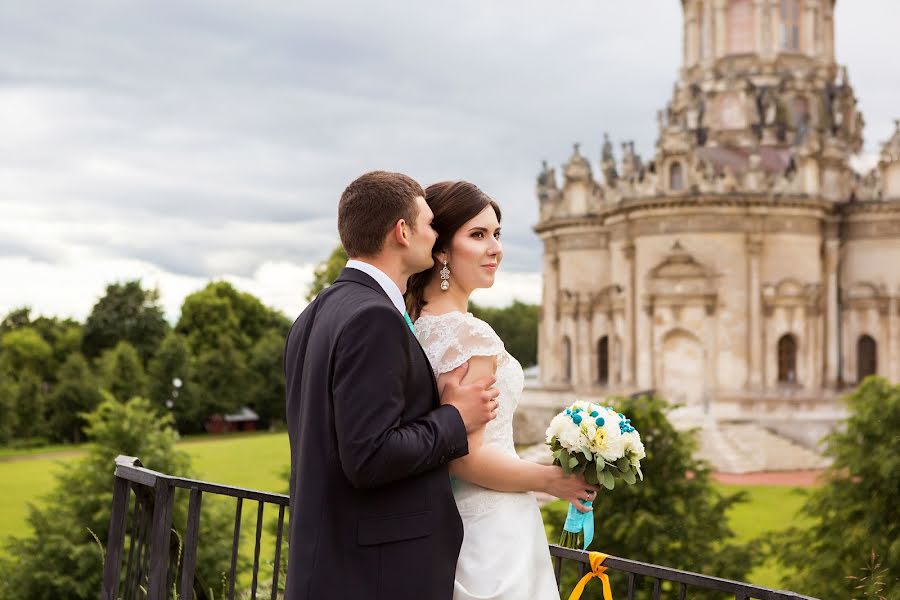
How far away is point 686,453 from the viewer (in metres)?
17.1

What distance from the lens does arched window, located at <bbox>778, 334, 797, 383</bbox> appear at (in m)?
37.2

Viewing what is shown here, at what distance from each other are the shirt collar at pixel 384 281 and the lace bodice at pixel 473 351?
0.22 m

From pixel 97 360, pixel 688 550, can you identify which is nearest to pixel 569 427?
pixel 688 550

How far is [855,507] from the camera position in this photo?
15070 millimetres

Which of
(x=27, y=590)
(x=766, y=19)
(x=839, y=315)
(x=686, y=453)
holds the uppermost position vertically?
(x=766, y=19)

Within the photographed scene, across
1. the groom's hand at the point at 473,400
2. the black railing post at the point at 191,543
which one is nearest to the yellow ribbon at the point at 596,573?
the groom's hand at the point at 473,400

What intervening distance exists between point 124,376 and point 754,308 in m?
34.7

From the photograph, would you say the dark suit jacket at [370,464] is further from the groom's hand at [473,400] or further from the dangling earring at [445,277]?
the dangling earring at [445,277]

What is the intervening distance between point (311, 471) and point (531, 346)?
7671 cm

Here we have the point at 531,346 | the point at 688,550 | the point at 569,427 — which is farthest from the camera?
the point at 531,346

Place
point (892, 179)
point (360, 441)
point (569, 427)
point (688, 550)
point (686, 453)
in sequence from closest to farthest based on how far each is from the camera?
point (360, 441) → point (569, 427) → point (688, 550) → point (686, 453) → point (892, 179)

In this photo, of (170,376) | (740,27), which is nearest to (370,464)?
(740,27)

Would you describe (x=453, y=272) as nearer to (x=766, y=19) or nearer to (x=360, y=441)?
(x=360, y=441)

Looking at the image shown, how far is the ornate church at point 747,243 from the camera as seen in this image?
3638 centimetres
